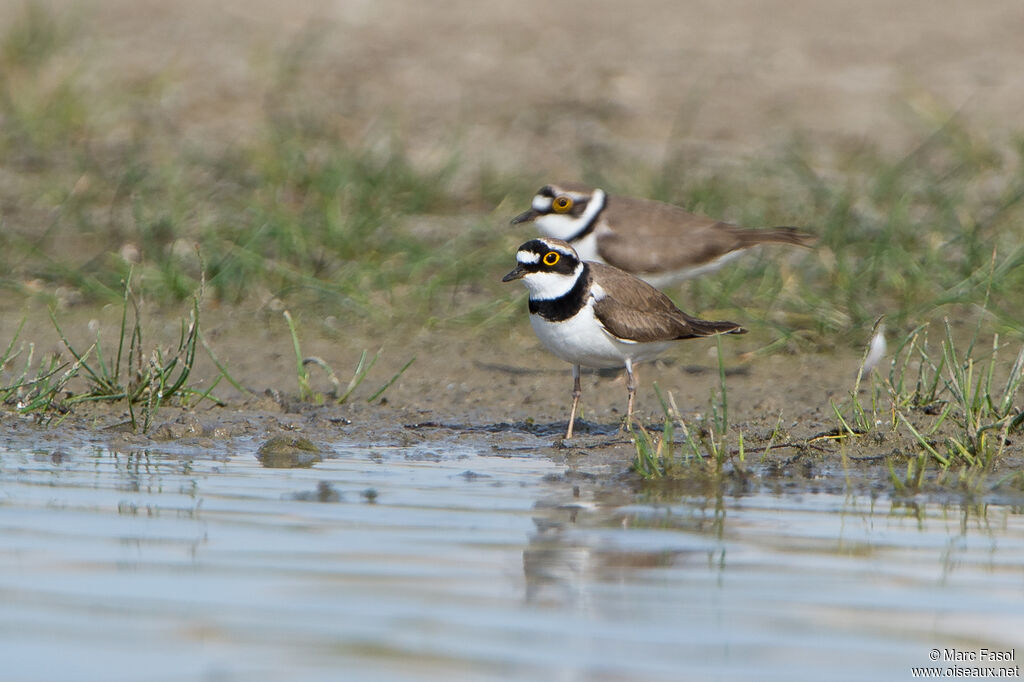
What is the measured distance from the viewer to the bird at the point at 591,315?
729 cm

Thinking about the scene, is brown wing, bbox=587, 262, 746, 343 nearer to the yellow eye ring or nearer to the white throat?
the white throat

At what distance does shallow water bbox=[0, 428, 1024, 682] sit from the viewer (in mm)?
3605

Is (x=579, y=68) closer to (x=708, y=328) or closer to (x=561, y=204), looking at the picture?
(x=561, y=204)

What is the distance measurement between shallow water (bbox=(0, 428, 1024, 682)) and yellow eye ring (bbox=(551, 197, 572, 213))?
3.52 meters

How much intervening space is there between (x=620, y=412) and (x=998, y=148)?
5.03 meters

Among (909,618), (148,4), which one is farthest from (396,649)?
(148,4)

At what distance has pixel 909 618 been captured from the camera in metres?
4.00

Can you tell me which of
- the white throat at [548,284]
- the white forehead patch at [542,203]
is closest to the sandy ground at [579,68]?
the white forehead patch at [542,203]

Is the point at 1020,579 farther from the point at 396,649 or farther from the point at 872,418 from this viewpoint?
the point at 872,418

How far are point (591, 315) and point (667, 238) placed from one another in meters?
2.05

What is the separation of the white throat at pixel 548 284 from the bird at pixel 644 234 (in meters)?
1.89

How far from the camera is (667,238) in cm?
929

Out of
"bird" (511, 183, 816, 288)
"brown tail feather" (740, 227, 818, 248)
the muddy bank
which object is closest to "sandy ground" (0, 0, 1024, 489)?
the muddy bank

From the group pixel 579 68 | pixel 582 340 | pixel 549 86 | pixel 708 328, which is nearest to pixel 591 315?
pixel 582 340
